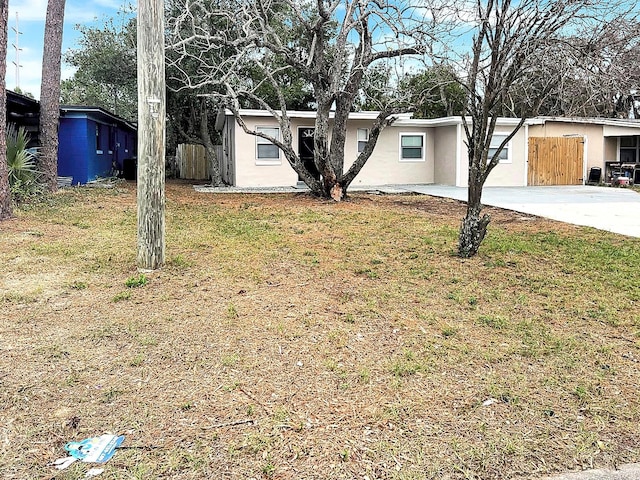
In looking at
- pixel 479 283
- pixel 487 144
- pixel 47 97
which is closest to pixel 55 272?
pixel 479 283

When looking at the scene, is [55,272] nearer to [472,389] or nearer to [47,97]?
[472,389]

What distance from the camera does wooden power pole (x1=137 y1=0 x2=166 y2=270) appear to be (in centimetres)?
561

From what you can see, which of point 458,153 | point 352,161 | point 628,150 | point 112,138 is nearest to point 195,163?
point 112,138

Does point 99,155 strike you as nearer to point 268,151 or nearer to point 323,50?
point 268,151

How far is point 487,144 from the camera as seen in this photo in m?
6.45

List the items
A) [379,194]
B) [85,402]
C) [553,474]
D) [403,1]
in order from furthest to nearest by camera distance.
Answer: [379,194] < [403,1] < [85,402] < [553,474]

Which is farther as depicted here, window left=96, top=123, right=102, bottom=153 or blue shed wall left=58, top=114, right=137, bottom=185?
window left=96, top=123, right=102, bottom=153

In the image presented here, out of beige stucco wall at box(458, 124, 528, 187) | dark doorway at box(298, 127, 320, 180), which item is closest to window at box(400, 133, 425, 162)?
beige stucco wall at box(458, 124, 528, 187)

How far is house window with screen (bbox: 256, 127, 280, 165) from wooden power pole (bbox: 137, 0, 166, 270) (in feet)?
44.1

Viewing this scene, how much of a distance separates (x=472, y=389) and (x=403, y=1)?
10.1 m

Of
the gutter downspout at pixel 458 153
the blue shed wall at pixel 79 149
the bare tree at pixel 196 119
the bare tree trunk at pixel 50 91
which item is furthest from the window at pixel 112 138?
the gutter downspout at pixel 458 153

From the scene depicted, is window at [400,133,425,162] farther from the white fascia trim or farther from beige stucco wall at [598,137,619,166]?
beige stucco wall at [598,137,619,166]

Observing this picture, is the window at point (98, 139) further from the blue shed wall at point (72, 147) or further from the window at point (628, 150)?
the window at point (628, 150)

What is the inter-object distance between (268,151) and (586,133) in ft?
41.7
